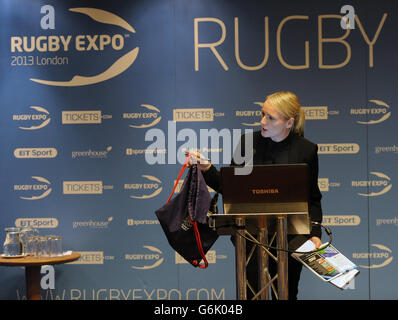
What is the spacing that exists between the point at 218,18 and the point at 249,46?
1.23 feet

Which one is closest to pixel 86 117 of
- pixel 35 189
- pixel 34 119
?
pixel 34 119

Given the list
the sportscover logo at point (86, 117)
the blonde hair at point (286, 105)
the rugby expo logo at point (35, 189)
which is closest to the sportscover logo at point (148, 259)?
the rugby expo logo at point (35, 189)

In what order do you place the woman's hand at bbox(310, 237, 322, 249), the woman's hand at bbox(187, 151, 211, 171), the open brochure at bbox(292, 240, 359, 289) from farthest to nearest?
the woman's hand at bbox(187, 151, 211, 171) → the woman's hand at bbox(310, 237, 322, 249) → the open brochure at bbox(292, 240, 359, 289)

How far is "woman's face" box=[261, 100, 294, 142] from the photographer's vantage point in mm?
2660

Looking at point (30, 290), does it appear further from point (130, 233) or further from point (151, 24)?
point (151, 24)

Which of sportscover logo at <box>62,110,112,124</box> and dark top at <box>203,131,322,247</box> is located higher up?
sportscover logo at <box>62,110,112,124</box>

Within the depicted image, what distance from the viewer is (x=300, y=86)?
430 cm

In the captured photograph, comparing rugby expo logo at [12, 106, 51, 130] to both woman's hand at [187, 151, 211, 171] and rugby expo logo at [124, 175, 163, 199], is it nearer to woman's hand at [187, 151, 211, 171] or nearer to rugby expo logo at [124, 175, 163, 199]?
rugby expo logo at [124, 175, 163, 199]

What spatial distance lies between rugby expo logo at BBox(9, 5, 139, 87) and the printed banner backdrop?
11 mm

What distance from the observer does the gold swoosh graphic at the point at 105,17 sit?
4391 mm

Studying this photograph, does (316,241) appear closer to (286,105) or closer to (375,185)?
(286,105)

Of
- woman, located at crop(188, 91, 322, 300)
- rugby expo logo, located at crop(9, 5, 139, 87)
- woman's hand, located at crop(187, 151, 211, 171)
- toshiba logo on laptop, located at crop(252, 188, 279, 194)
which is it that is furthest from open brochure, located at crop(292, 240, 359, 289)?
rugby expo logo, located at crop(9, 5, 139, 87)

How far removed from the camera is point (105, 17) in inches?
173
